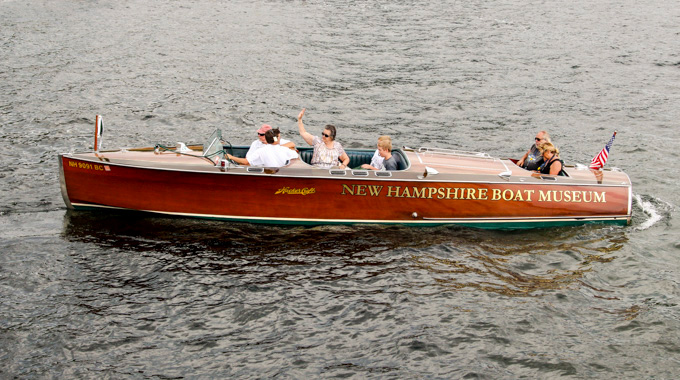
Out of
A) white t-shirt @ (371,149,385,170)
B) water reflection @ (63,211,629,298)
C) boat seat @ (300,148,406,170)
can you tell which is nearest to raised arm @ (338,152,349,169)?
white t-shirt @ (371,149,385,170)

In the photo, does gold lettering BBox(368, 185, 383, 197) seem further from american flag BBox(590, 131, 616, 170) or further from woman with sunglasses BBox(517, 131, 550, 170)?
american flag BBox(590, 131, 616, 170)

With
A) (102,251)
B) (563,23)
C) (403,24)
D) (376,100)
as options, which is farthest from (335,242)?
(563,23)

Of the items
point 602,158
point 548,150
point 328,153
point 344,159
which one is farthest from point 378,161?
point 602,158

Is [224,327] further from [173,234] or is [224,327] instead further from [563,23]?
[563,23]

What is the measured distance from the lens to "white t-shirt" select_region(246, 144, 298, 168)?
11.4 metres

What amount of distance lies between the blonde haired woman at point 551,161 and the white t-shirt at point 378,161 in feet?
10.0

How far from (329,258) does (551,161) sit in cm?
468

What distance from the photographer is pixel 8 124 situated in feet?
57.4

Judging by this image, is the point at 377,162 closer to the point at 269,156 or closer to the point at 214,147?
the point at 269,156

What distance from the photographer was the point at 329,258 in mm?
10859

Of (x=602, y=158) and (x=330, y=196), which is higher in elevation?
(x=602, y=158)

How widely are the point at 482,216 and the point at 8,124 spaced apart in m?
13.2

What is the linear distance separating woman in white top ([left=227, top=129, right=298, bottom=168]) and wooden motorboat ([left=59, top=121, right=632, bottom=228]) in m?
0.21

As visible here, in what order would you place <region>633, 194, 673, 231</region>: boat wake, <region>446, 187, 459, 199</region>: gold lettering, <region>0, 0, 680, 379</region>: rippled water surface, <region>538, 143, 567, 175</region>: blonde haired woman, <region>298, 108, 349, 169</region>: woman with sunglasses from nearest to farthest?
<region>0, 0, 680, 379</region>: rippled water surface
<region>446, 187, 459, 199</region>: gold lettering
<region>298, 108, 349, 169</region>: woman with sunglasses
<region>538, 143, 567, 175</region>: blonde haired woman
<region>633, 194, 673, 231</region>: boat wake
